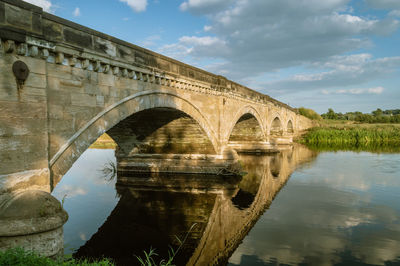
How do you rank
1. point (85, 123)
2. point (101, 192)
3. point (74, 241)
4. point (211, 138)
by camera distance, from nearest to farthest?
1. point (85, 123)
2. point (74, 241)
3. point (101, 192)
4. point (211, 138)

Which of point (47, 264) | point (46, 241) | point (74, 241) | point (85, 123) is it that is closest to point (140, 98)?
point (85, 123)

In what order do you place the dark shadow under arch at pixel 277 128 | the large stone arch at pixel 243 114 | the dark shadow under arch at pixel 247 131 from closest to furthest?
the large stone arch at pixel 243 114, the dark shadow under arch at pixel 247 131, the dark shadow under arch at pixel 277 128

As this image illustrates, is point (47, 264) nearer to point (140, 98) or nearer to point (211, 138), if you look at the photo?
point (140, 98)

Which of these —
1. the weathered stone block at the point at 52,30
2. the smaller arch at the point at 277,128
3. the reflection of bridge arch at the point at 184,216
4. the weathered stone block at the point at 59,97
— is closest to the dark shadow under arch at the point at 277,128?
the smaller arch at the point at 277,128

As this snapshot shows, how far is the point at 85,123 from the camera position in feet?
24.6

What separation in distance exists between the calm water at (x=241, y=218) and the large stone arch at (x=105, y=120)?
281 cm

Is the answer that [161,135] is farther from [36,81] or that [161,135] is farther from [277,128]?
[277,128]

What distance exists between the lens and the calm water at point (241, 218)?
7750 millimetres

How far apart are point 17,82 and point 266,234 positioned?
7.94 metres

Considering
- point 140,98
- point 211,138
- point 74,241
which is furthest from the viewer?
point 211,138

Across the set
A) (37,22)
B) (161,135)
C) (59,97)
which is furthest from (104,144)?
(37,22)

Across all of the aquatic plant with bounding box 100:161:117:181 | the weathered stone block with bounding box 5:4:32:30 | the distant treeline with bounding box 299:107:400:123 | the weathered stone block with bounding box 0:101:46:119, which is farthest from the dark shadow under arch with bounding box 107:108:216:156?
the distant treeline with bounding box 299:107:400:123

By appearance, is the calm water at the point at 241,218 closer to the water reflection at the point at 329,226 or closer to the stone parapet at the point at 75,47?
the water reflection at the point at 329,226

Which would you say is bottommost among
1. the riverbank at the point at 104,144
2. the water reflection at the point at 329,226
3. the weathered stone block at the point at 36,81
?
the water reflection at the point at 329,226
